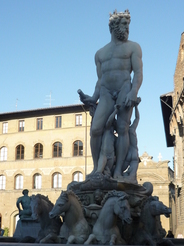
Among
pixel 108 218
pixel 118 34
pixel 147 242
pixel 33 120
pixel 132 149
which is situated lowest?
pixel 147 242

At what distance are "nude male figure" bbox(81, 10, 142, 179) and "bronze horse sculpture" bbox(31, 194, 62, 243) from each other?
1.39 meters

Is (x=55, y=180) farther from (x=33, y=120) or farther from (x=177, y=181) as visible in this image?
(x=177, y=181)

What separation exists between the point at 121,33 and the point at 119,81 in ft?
2.99

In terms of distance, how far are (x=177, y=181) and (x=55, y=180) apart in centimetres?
1187

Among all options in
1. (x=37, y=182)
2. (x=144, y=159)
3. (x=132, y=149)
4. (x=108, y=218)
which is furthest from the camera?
(x=144, y=159)

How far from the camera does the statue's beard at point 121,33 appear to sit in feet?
25.8

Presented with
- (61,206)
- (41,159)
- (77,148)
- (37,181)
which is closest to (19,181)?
(37,181)

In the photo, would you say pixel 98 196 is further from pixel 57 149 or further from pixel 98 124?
pixel 57 149

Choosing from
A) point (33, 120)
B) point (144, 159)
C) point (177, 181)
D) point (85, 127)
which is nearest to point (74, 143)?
point (85, 127)

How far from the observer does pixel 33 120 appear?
41.8 m

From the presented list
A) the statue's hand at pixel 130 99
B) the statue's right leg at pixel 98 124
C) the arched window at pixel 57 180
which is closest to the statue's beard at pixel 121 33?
the statue's hand at pixel 130 99

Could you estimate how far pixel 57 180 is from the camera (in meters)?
40.0

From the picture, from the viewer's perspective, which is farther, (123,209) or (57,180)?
(57,180)

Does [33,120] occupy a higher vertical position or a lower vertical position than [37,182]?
higher
